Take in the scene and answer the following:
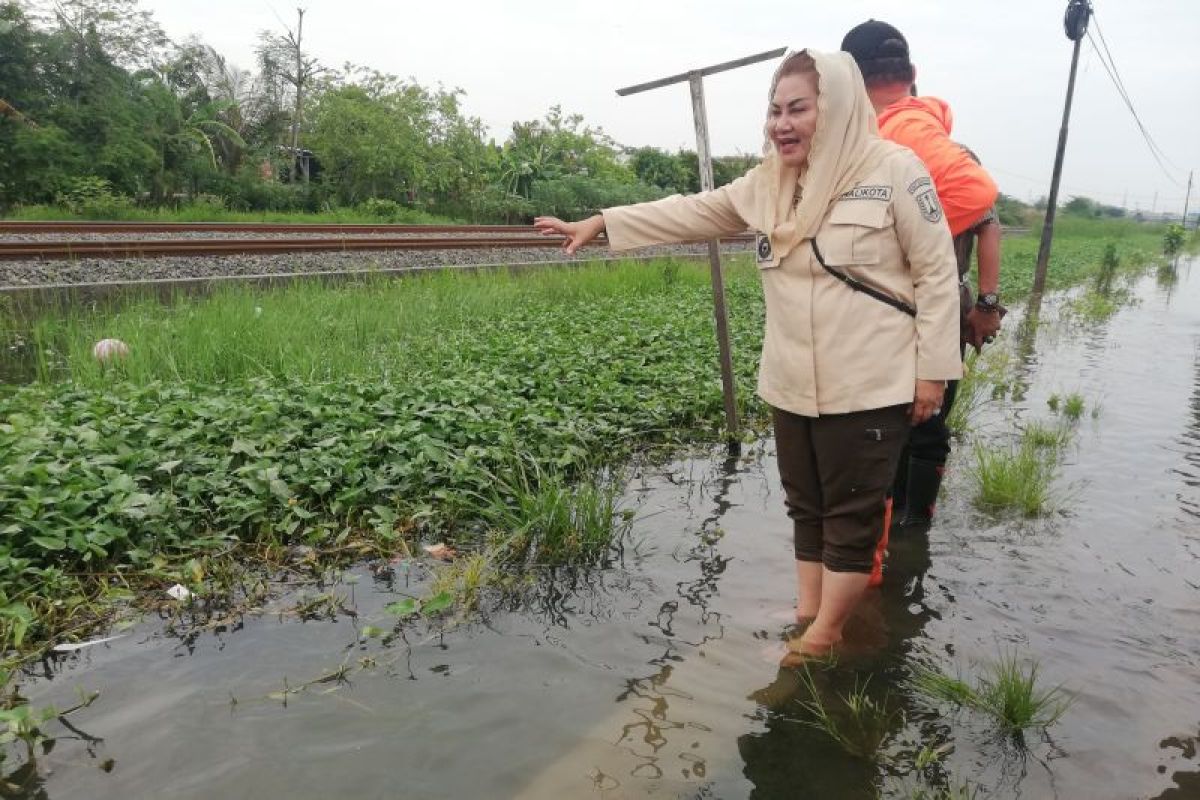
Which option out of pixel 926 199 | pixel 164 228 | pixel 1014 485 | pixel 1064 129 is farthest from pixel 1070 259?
pixel 926 199

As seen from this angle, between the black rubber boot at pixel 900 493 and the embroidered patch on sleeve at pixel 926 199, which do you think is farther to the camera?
the black rubber boot at pixel 900 493

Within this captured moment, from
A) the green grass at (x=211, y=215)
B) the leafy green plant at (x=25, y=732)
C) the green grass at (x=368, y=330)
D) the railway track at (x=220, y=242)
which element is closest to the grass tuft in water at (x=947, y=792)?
the leafy green plant at (x=25, y=732)

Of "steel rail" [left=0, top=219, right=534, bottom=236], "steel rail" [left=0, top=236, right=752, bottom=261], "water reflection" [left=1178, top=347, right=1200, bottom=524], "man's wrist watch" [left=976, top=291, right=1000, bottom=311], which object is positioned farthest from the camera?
"steel rail" [left=0, top=219, right=534, bottom=236]

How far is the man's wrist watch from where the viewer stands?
10.7ft

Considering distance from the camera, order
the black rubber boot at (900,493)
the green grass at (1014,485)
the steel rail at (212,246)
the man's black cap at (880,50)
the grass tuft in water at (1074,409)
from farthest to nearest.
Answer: the steel rail at (212,246) < the grass tuft in water at (1074,409) < the green grass at (1014,485) < the black rubber boot at (900,493) < the man's black cap at (880,50)

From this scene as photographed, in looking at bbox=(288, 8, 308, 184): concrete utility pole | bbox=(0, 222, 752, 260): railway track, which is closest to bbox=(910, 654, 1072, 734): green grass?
bbox=(0, 222, 752, 260): railway track

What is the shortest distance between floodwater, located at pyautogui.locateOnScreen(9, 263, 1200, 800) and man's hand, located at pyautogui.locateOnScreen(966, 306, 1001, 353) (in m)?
0.95

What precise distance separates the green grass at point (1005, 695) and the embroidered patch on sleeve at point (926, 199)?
1300 millimetres

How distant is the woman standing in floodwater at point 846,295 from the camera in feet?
7.43

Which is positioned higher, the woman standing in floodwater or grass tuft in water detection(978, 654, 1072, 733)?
the woman standing in floodwater

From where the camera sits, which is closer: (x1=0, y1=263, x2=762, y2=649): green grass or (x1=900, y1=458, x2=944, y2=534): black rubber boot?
(x1=0, y1=263, x2=762, y2=649): green grass

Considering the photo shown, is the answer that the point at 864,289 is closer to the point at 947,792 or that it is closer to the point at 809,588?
the point at 809,588

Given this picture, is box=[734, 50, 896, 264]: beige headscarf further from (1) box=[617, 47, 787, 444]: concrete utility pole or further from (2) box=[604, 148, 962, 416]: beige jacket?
(1) box=[617, 47, 787, 444]: concrete utility pole

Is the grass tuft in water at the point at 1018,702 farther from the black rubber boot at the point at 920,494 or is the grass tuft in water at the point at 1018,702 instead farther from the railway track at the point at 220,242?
the railway track at the point at 220,242
